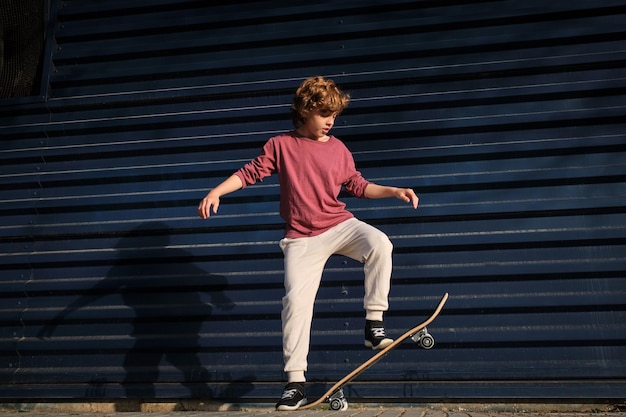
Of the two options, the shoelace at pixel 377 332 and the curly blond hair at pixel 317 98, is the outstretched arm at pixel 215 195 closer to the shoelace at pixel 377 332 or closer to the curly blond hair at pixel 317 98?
the curly blond hair at pixel 317 98

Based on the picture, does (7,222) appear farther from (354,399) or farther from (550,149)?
(550,149)

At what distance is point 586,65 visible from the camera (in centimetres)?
598

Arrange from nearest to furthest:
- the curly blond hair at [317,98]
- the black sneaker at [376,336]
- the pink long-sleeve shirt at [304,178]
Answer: the black sneaker at [376,336]
the curly blond hair at [317,98]
the pink long-sleeve shirt at [304,178]

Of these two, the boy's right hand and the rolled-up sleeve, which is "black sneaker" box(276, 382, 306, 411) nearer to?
the boy's right hand

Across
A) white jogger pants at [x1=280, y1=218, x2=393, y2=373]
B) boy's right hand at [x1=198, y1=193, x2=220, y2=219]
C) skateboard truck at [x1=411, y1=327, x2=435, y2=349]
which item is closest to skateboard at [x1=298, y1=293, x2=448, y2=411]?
skateboard truck at [x1=411, y1=327, x2=435, y2=349]

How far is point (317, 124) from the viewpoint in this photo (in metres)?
4.98

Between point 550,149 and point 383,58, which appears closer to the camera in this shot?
point 550,149

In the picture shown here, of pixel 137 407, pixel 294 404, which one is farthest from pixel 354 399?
pixel 137 407

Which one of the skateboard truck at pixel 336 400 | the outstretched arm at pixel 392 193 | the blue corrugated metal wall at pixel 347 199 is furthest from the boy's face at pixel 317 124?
the skateboard truck at pixel 336 400

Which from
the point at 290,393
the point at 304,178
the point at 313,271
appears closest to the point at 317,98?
the point at 304,178

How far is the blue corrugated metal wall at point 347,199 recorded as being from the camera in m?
5.69

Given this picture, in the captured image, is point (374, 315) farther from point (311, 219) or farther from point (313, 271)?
point (311, 219)

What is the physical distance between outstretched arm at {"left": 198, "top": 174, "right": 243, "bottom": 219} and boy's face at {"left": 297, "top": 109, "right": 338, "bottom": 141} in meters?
0.62

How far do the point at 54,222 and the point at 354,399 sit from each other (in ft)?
10.5
